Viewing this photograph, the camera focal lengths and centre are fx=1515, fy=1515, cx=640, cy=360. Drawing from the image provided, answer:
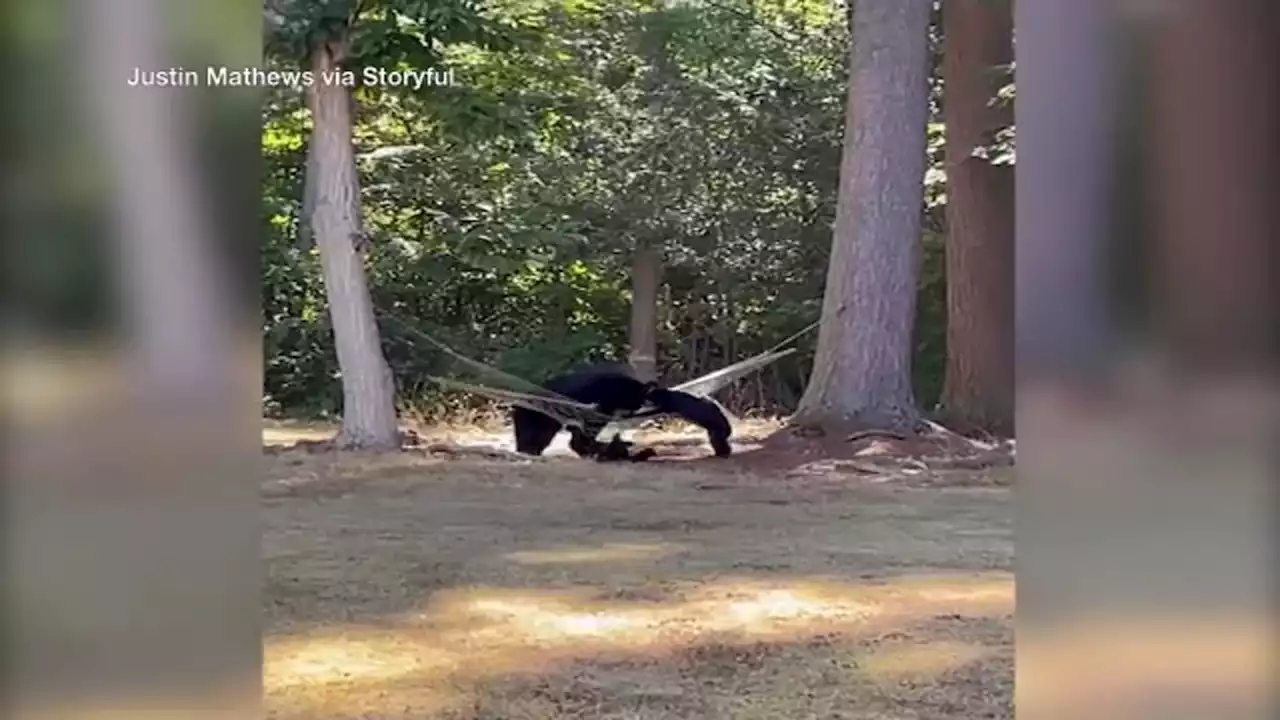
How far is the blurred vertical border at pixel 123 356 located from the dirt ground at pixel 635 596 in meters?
1.25

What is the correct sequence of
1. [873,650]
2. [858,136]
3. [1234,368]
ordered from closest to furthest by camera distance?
[1234,368]
[873,650]
[858,136]

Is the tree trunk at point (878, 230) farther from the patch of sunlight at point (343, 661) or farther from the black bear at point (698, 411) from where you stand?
the patch of sunlight at point (343, 661)

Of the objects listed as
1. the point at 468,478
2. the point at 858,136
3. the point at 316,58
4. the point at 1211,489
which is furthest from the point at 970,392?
the point at 1211,489

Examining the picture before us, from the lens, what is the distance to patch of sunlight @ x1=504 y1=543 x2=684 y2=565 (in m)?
3.76

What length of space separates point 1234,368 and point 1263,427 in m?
0.04

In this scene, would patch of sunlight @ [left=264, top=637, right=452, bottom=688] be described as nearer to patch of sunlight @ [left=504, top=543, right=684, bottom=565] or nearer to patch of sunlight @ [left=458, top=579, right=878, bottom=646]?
patch of sunlight @ [left=458, top=579, right=878, bottom=646]

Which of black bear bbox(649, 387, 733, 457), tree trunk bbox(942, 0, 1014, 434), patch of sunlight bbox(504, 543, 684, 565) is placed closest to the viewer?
patch of sunlight bbox(504, 543, 684, 565)

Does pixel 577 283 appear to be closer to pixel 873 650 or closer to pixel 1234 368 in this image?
pixel 873 650

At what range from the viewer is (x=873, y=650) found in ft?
8.77

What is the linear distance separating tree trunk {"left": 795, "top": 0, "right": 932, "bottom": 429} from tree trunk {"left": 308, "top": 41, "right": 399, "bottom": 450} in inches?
75.1

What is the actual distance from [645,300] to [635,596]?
6970 millimetres

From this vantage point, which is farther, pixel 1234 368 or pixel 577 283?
pixel 577 283

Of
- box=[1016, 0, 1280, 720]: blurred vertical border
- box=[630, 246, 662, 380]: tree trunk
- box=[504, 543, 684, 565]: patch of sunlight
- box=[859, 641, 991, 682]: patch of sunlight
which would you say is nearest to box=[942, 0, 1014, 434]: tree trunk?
box=[630, 246, 662, 380]: tree trunk

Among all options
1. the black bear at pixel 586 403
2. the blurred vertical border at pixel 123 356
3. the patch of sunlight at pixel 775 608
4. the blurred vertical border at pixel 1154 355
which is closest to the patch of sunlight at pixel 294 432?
the black bear at pixel 586 403
